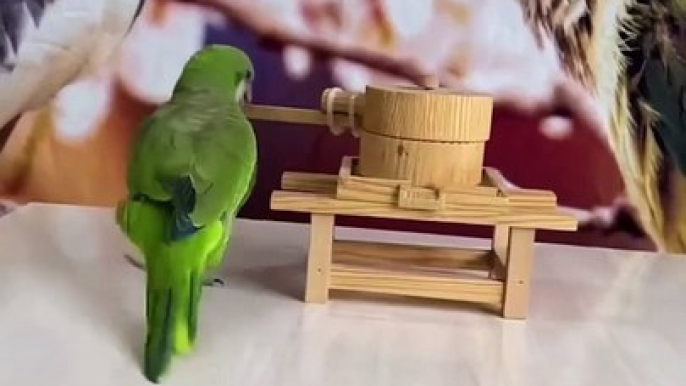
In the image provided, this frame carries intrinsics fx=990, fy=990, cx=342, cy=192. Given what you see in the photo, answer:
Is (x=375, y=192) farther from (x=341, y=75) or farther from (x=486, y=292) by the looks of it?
(x=341, y=75)

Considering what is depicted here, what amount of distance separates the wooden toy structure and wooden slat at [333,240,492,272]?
1.9 inches

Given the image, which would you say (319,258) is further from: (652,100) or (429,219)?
(652,100)

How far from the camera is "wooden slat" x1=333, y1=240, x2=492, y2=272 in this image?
2.21ft

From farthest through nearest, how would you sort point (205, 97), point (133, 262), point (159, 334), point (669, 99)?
point (669, 99) → point (133, 262) → point (205, 97) → point (159, 334)

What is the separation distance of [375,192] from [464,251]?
0.13 metres

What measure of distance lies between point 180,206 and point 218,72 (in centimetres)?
15

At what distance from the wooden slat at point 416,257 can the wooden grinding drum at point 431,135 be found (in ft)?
0.27

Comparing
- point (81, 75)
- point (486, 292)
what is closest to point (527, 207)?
point (486, 292)

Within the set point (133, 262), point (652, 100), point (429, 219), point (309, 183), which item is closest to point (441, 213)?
point (429, 219)

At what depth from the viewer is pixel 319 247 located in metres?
0.60

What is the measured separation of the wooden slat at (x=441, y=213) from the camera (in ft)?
1.92

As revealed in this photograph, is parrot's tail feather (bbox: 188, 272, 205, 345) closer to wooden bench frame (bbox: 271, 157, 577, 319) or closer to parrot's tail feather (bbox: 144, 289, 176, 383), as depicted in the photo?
parrot's tail feather (bbox: 144, 289, 176, 383)

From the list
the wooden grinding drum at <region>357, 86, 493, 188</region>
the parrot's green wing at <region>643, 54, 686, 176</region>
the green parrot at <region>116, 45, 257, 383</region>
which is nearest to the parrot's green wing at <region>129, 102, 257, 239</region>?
the green parrot at <region>116, 45, 257, 383</region>

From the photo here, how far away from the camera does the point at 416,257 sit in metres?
0.68
